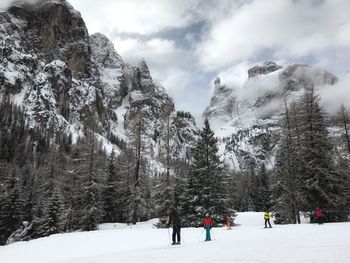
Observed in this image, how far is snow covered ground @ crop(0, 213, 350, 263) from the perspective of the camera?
1070cm

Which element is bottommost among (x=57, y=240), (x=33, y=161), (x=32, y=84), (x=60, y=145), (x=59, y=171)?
(x=57, y=240)

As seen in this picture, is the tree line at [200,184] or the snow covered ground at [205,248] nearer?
the snow covered ground at [205,248]

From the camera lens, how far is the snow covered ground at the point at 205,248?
1070 centimetres

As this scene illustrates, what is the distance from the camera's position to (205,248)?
14.0m

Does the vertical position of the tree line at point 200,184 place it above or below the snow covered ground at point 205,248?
above

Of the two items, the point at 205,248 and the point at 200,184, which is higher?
the point at 200,184

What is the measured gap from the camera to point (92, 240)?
22.7 m

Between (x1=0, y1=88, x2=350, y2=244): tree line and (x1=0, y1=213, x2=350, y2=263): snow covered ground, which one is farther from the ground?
(x1=0, y1=88, x2=350, y2=244): tree line

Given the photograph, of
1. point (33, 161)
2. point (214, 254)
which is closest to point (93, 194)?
point (214, 254)

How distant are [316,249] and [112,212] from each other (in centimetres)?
3584

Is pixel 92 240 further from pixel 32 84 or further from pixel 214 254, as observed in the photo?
pixel 32 84

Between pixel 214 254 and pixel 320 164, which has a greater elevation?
pixel 320 164

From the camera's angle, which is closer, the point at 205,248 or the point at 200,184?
the point at 205,248

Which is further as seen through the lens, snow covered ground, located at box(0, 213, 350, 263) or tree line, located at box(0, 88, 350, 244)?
tree line, located at box(0, 88, 350, 244)
